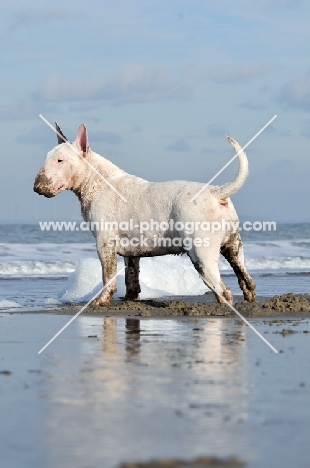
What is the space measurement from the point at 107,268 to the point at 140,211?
82cm

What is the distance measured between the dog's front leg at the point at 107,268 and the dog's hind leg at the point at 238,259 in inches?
51.9

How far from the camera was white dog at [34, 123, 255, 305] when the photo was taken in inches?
395

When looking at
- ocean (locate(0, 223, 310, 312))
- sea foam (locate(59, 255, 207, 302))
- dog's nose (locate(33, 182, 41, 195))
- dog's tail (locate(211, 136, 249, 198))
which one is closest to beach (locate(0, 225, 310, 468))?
dog's tail (locate(211, 136, 249, 198))

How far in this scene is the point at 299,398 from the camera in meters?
5.04

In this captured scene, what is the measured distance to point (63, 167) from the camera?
1102 cm

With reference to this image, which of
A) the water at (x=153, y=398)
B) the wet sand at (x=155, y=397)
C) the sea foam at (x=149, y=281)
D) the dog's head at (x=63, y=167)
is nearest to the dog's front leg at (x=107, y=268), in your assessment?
the dog's head at (x=63, y=167)

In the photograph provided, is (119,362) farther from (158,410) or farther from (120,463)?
(120,463)

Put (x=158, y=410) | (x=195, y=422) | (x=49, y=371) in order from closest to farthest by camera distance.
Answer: (x=195, y=422), (x=158, y=410), (x=49, y=371)

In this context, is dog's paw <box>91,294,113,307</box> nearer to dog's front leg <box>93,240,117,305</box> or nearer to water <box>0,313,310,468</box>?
dog's front leg <box>93,240,117,305</box>

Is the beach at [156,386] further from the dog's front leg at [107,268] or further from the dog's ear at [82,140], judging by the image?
the dog's ear at [82,140]

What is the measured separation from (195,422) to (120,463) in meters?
0.74

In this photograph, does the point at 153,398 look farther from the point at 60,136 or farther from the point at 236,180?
the point at 60,136

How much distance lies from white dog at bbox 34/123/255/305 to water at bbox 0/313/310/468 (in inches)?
82.4

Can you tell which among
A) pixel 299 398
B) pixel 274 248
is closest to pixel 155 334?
pixel 299 398
